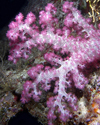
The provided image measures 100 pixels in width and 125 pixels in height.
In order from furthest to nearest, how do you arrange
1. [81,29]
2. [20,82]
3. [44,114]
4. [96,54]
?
[20,82], [81,29], [44,114], [96,54]

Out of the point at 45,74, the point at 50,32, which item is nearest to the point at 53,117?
the point at 45,74

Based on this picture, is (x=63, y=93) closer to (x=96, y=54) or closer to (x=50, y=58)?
(x=50, y=58)

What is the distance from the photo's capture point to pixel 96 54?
2574 mm

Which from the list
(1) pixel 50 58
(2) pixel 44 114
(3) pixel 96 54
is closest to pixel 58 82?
(1) pixel 50 58

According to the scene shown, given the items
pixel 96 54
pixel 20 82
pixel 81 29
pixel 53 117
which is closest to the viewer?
pixel 53 117

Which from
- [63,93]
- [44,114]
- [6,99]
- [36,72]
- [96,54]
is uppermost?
[96,54]

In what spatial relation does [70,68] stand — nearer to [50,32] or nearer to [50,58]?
[50,58]

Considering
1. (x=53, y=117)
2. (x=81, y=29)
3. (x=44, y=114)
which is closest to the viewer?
(x=53, y=117)

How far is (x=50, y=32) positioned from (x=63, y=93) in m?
1.57

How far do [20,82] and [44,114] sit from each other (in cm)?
116

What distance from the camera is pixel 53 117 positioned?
7.71 feet

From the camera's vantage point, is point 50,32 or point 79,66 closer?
point 79,66

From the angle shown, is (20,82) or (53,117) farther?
(20,82)

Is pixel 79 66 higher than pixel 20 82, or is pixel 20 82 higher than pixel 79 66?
pixel 79 66
